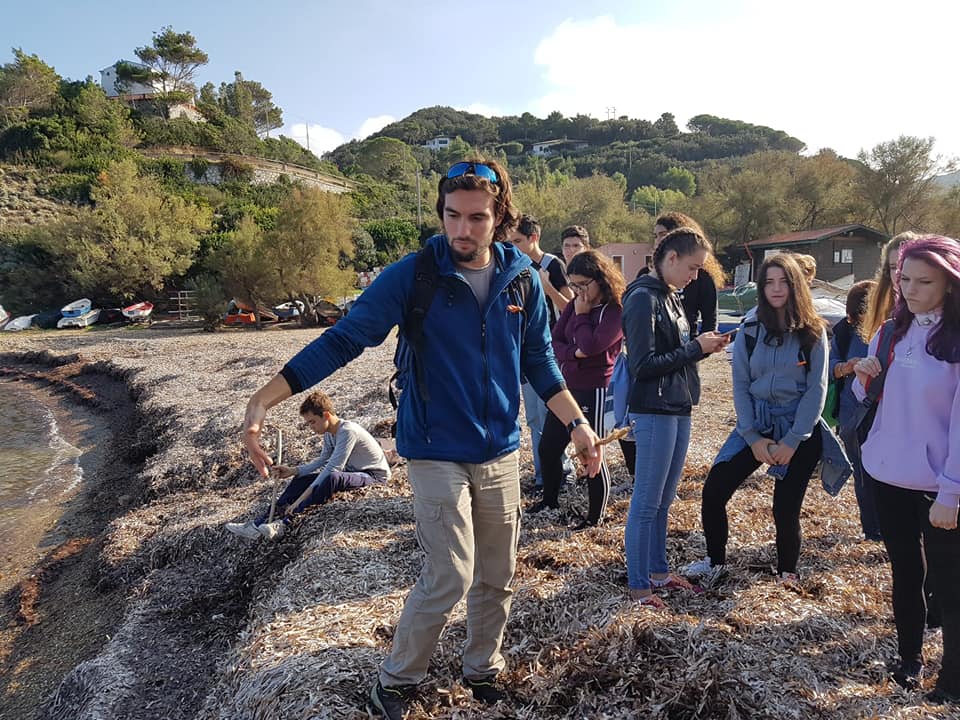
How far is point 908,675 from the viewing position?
262cm

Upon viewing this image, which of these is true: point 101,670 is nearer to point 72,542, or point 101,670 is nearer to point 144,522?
point 144,522

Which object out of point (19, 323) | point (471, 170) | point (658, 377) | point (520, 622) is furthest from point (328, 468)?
point (19, 323)

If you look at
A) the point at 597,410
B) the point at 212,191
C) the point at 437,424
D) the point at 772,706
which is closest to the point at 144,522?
the point at 597,410

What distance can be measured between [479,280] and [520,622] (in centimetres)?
190

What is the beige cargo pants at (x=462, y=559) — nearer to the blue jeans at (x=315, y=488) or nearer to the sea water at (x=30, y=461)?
the blue jeans at (x=315, y=488)

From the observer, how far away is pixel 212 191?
46.5m

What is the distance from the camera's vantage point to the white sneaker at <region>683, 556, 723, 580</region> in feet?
11.8

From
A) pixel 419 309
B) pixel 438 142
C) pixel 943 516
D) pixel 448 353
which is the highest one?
pixel 438 142

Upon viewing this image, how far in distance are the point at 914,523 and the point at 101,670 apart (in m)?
4.73

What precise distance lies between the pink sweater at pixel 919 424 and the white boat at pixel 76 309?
29919 millimetres

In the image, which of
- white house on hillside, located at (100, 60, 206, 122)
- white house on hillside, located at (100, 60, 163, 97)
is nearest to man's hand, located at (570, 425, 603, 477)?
white house on hillside, located at (100, 60, 206, 122)

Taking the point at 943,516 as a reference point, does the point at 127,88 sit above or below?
above

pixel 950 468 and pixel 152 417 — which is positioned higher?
pixel 950 468

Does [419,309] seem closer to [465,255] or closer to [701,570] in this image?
[465,255]
